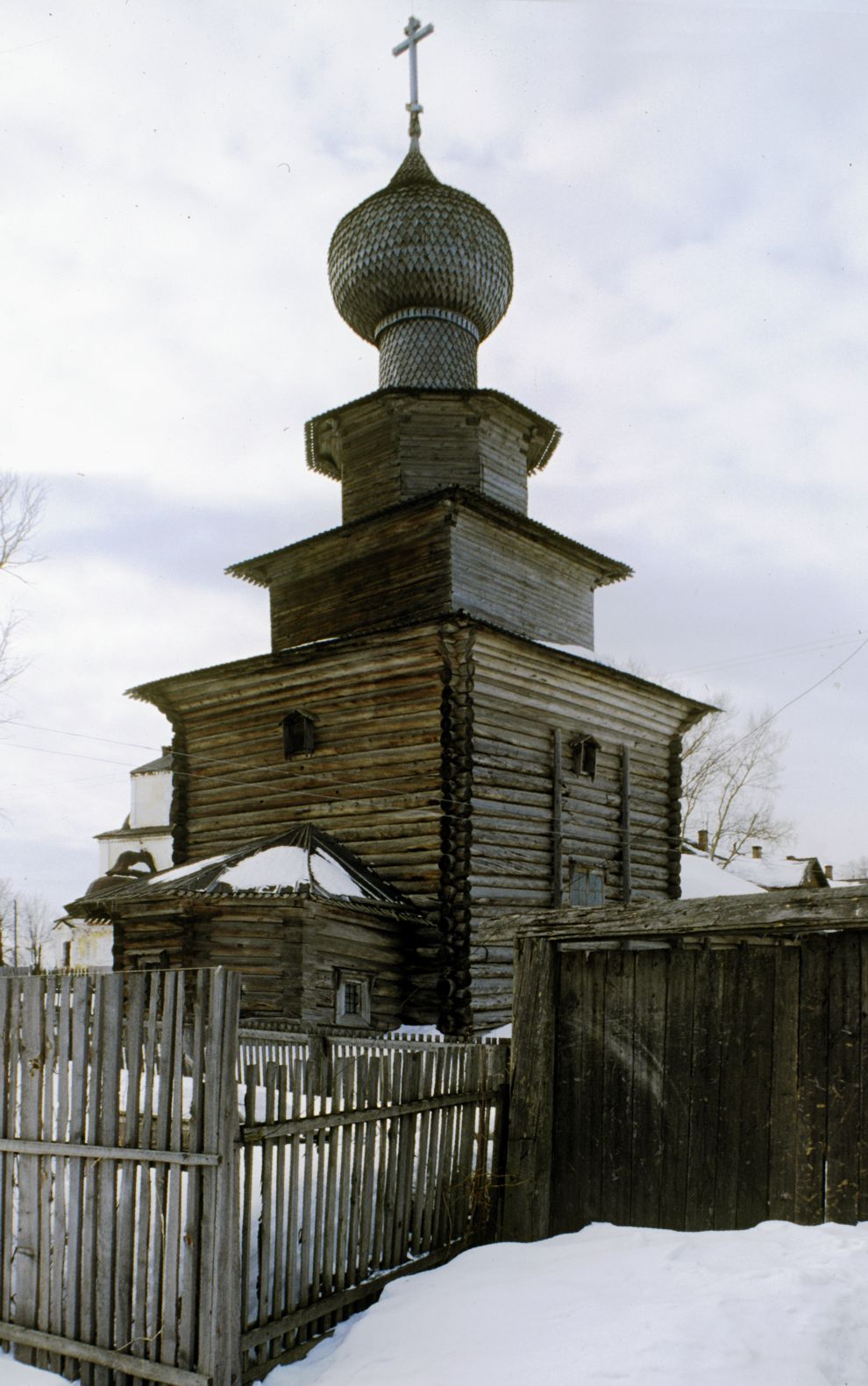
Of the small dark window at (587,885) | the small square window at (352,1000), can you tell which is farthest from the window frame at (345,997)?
the small dark window at (587,885)

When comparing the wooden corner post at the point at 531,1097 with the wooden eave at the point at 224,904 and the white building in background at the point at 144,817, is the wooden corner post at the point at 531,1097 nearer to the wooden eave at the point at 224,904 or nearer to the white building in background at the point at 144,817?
the wooden eave at the point at 224,904

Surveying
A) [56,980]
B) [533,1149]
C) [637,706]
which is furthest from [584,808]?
[56,980]

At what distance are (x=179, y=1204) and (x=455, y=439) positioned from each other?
56.7 ft

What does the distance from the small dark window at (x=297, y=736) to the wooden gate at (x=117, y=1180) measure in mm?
12852

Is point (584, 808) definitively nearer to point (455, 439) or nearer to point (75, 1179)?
point (455, 439)

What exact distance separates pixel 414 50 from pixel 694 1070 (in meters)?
25.6

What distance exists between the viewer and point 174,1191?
4.83 m

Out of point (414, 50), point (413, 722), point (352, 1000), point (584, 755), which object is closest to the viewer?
point (352, 1000)

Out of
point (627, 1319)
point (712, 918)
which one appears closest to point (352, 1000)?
point (712, 918)

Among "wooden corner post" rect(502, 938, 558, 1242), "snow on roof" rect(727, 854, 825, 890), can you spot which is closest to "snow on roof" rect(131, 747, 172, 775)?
"snow on roof" rect(727, 854, 825, 890)

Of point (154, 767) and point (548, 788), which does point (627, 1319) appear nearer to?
point (548, 788)

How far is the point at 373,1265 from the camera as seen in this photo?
19.5ft

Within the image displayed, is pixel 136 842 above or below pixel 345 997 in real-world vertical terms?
above

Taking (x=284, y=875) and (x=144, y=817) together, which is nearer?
(x=284, y=875)
